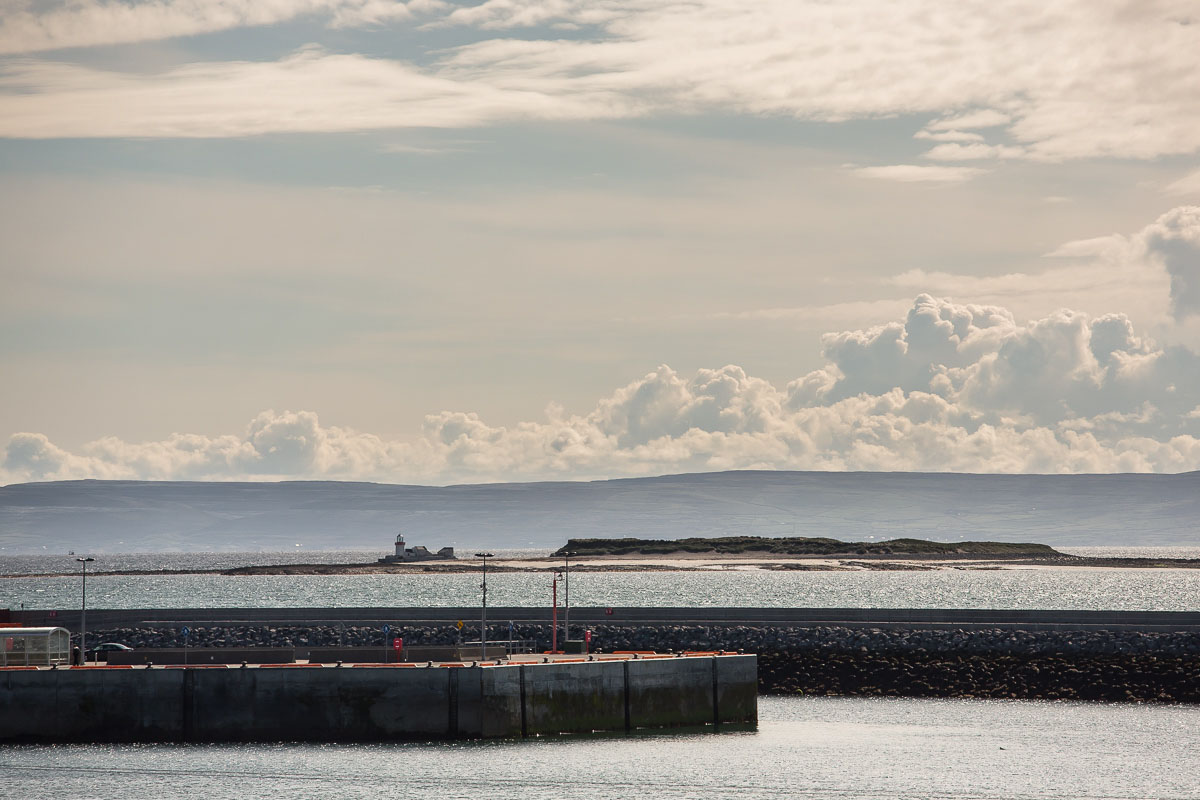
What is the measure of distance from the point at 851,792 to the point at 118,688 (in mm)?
26796

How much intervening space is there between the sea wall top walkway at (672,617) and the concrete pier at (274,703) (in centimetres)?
4080

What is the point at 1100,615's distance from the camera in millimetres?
93750

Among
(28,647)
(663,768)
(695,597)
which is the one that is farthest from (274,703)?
(695,597)

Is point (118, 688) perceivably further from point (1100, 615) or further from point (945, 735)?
point (1100, 615)

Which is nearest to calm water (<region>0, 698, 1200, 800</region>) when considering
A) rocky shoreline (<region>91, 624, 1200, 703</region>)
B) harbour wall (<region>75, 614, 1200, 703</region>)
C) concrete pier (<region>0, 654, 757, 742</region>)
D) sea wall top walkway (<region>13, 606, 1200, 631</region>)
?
concrete pier (<region>0, 654, 757, 742</region>)

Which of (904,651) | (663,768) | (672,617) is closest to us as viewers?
(663,768)

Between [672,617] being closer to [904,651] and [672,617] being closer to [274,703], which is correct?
[904,651]

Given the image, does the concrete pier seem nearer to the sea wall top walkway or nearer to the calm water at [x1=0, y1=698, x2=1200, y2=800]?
the calm water at [x1=0, y1=698, x2=1200, y2=800]

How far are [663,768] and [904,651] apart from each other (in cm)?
3376

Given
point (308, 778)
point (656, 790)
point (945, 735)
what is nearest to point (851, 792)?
point (656, 790)

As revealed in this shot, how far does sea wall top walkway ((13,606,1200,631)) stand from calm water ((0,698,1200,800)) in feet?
95.7

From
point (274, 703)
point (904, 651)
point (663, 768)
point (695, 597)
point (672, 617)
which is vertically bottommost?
point (663, 768)

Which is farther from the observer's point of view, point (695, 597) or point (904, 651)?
point (695, 597)

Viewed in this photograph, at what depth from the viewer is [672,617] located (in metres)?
101
